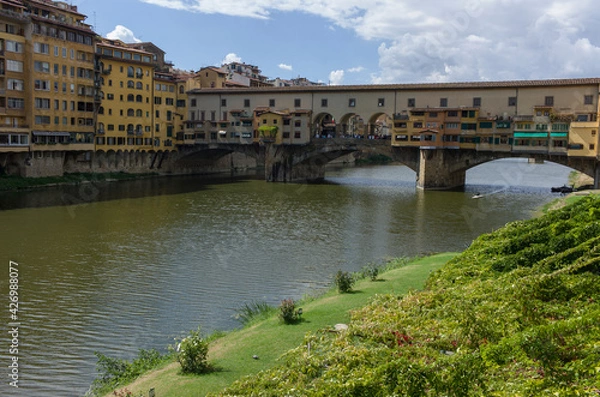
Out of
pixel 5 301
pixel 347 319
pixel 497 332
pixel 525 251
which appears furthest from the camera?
pixel 5 301

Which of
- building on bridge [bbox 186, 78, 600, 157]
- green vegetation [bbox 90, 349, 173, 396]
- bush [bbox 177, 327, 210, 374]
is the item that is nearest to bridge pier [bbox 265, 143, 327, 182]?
building on bridge [bbox 186, 78, 600, 157]

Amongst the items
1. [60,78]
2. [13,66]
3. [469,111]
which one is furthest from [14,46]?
[469,111]

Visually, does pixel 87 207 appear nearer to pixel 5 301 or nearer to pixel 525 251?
pixel 5 301

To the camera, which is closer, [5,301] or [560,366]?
[560,366]

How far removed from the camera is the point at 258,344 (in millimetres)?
12875

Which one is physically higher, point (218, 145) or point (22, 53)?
point (22, 53)

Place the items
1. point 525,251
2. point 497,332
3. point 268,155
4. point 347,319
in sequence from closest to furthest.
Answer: point 497,332
point 347,319
point 525,251
point 268,155

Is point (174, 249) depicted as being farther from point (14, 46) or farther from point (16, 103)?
point (14, 46)

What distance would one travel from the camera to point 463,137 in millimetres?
55781

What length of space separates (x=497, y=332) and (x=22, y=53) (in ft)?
166

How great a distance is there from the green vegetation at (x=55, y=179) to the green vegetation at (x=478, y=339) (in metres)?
42.1

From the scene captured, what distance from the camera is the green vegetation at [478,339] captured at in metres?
8.28

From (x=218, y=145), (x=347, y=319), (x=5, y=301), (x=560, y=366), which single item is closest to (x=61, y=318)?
(x=5, y=301)

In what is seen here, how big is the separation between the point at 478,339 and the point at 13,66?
163 feet
